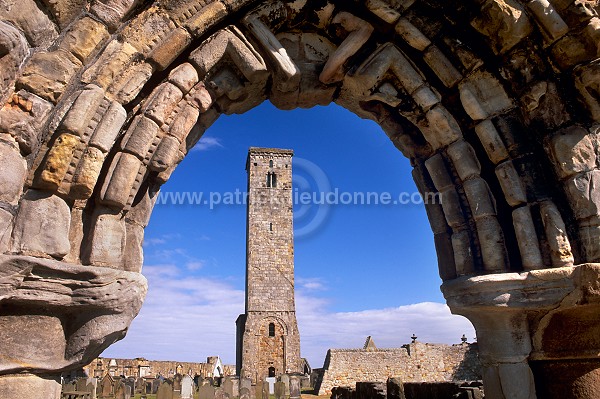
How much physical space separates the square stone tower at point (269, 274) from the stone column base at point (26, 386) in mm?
24495

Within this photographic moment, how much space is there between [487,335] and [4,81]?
3592 mm

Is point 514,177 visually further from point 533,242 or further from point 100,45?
point 100,45

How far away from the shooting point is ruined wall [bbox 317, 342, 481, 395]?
2427cm

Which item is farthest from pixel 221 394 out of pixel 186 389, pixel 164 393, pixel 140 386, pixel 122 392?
pixel 140 386

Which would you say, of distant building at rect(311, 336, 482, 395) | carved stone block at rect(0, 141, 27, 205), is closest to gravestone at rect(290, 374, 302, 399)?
distant building at rect(311, 336, 482, 395)

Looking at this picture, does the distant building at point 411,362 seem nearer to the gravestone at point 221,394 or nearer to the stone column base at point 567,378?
the gravestone at point 221,394

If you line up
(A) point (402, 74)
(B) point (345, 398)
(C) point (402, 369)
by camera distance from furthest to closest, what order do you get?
(C) point (402, 369)
(B) point (345, 398)
(A) point (402, 74)

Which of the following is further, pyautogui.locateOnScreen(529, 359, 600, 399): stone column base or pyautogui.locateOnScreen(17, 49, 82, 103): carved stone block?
pyautogui.locateOnScreen(529, 359, 600, 399): stone column base

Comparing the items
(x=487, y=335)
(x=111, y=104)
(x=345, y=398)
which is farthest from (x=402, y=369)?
(x=111, y=104)

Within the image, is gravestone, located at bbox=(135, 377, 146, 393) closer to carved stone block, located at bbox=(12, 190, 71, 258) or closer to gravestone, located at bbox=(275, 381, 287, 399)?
gravestone, located at bbox=(275, 381, 287, 399)

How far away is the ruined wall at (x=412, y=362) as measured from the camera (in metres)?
24.3

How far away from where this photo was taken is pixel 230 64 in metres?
3.59

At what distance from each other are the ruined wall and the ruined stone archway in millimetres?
21698

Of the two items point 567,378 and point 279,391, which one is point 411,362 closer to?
point 279,391
